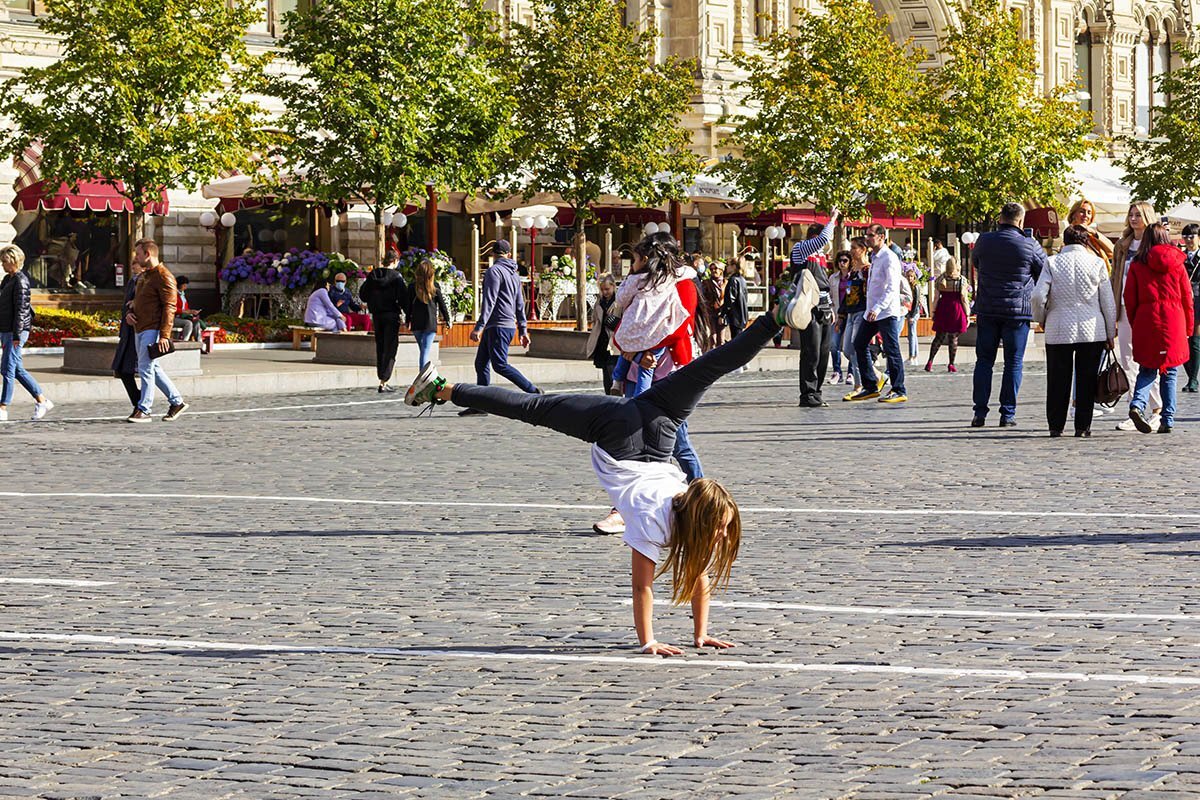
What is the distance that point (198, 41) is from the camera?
30406 millimetres

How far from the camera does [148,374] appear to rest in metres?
19.4

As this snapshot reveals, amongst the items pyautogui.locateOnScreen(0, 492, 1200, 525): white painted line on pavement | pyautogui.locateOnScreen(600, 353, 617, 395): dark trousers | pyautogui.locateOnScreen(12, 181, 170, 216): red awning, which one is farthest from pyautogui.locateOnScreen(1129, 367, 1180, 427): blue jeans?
pyautogui.locateOnScreen(12, 181, 170, 216): red awning

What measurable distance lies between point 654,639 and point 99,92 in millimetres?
24592

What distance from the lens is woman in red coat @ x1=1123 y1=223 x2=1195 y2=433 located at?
A: 16547 mm

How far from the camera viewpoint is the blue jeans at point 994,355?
17.7 metres

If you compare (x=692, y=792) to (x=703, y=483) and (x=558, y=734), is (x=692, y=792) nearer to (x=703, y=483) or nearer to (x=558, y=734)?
(x=558, y=734)

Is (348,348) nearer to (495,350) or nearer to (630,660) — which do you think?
(495,350)

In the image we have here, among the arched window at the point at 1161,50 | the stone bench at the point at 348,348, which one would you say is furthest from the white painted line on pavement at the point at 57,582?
the arched window at the point at 1161,50

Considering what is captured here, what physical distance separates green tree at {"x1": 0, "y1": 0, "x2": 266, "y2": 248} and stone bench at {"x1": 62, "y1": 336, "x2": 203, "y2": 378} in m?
3.40

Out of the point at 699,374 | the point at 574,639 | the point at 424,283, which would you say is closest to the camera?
the point at 574,639

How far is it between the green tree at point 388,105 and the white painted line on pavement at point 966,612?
24683 mm

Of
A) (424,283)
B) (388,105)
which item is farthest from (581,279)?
(424,283)

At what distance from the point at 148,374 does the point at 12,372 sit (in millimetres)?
1624

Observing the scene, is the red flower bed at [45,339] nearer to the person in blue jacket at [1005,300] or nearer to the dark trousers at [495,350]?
the dark trousers at [495,350]
